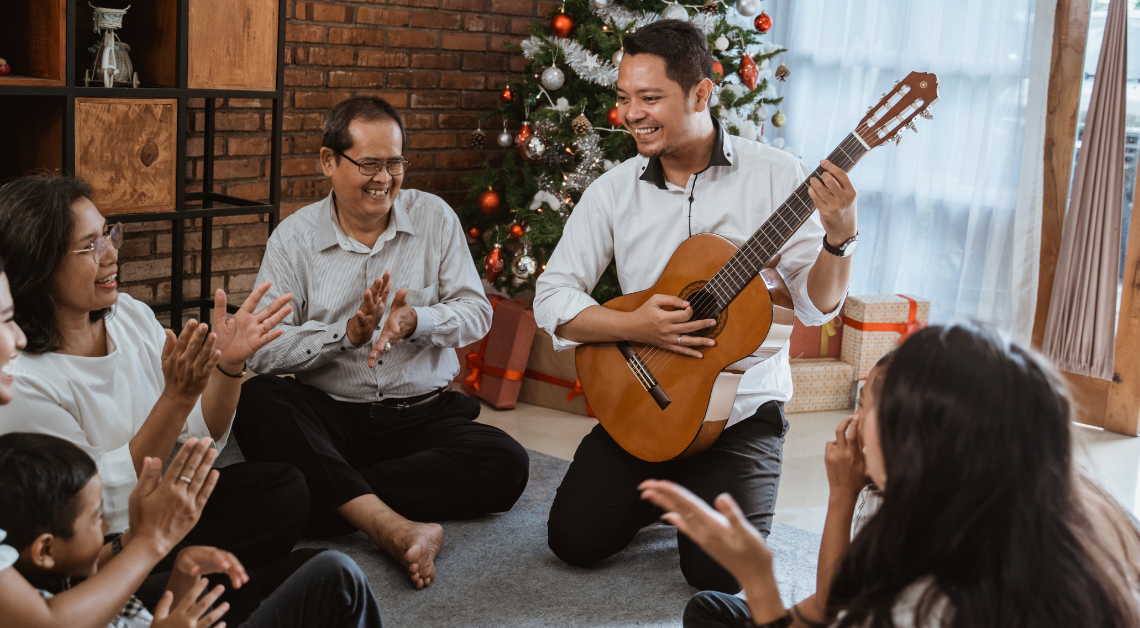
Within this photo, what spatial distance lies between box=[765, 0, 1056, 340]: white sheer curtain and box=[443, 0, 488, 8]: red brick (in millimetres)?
1217

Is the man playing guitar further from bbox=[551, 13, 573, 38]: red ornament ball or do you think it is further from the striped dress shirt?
bbox=[551, 13, 573, 38]: red ornament ball

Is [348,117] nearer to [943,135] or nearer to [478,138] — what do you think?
[478,138]

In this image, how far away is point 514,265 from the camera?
3.47 meters

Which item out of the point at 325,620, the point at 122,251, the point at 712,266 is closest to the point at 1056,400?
the point at 325,620

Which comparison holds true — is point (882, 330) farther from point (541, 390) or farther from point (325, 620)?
point (325, 620)

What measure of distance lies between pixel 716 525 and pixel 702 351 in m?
1.06

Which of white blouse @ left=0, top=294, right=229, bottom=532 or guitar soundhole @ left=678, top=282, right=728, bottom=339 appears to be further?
guitar soundhole @ left=678, top=282, right=728, bottom=339

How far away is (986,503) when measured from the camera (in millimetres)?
963

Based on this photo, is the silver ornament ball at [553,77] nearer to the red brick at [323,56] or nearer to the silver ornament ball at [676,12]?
the silver ornament ball at [676,12]

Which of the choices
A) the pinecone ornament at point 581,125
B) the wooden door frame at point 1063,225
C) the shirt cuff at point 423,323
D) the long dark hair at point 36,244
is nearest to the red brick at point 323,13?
the pinecone ornament at point 581,125

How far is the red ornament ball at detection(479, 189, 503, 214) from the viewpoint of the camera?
364 centimetres

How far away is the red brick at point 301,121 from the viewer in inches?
135

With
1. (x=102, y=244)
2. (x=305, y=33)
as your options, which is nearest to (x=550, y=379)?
(x=305, y=33)

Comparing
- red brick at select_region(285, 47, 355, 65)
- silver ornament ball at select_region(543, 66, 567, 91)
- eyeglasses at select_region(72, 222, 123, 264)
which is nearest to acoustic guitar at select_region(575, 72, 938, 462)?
eyeglasses at select_region(72, 222, 123, 264)
